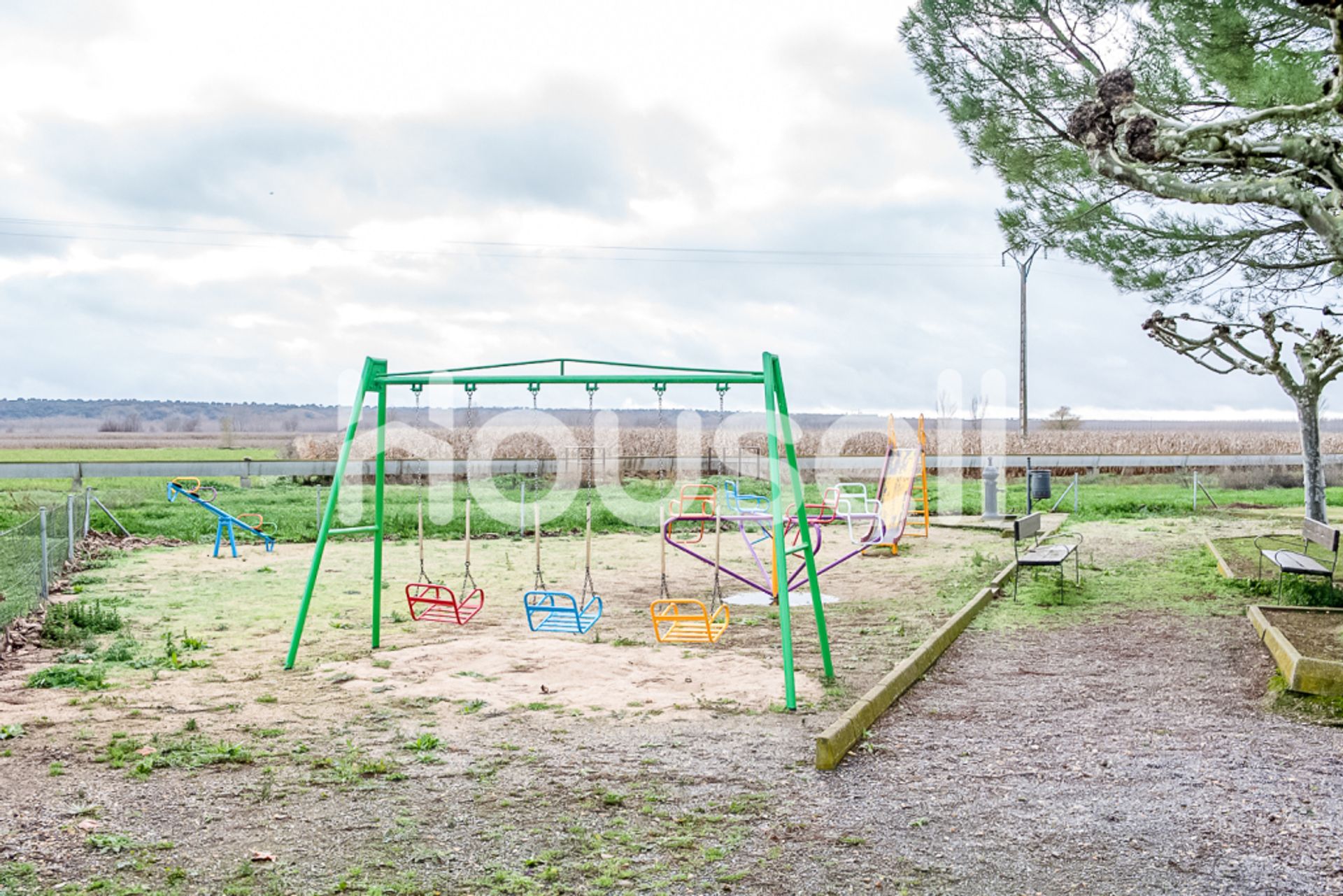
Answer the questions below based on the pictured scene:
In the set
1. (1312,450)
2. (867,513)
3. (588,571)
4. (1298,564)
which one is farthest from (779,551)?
(1312,450)

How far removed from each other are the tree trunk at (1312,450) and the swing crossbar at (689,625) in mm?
8276

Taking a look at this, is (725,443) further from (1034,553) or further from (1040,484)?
(1034,553)

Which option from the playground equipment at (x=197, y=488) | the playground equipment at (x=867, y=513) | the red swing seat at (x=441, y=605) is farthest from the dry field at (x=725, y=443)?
the red swing seat at (x=441, y=605)

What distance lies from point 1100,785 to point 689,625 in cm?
413

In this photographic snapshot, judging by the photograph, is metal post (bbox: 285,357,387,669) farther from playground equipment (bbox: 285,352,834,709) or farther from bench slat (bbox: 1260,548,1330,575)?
bench slat (bbox: 1260,548,1330,575)

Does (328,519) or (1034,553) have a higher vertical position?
(328,519)

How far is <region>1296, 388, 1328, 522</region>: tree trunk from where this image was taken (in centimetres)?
1291

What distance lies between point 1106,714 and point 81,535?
44.2 feet

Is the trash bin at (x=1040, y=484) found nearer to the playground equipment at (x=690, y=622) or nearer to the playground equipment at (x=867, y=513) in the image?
the playground equipment at (x=867, y=513)

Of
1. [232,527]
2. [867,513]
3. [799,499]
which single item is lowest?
[232,527]

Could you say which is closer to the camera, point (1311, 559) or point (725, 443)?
point (1311, 559)

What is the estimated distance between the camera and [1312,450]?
1318 cm

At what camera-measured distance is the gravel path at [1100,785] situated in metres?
3.87

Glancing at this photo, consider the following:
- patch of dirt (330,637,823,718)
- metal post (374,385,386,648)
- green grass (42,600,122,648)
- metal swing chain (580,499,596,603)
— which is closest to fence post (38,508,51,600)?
green grass (42,600,122,648)
